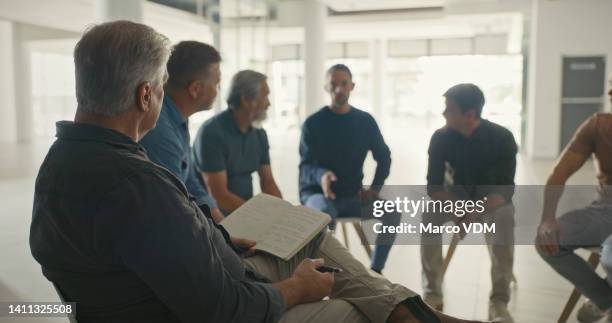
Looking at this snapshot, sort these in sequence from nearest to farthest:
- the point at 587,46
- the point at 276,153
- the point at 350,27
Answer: the point at 587,46, the point at 276,153, the point at 350,27

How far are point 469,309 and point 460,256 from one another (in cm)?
103

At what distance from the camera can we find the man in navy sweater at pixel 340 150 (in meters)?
3.23

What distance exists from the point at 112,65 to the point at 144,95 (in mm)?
97

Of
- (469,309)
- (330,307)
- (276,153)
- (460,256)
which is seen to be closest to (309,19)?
(276,153)

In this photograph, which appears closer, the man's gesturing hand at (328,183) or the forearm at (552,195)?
the forearm at (552,195)

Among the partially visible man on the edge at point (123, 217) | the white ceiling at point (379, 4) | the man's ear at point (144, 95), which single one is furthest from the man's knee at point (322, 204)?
the white ceiling at point (379, 4)

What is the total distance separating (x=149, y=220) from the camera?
103 centimetres

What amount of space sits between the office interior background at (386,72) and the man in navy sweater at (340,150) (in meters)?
0.26

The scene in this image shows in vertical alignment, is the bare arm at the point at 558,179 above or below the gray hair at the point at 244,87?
below

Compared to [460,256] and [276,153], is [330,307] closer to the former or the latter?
[460,256]

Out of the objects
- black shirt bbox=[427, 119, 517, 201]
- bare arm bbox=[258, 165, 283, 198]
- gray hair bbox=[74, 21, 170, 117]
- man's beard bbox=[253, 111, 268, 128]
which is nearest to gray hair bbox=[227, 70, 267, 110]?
man's beard bbox=[253, 111, 268, 128]

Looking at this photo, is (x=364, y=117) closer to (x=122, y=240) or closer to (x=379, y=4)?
(x=122, y=240)

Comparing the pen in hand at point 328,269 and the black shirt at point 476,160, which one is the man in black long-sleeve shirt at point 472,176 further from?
the pen in hand at point 328,269

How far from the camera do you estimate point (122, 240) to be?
1.02 metres
